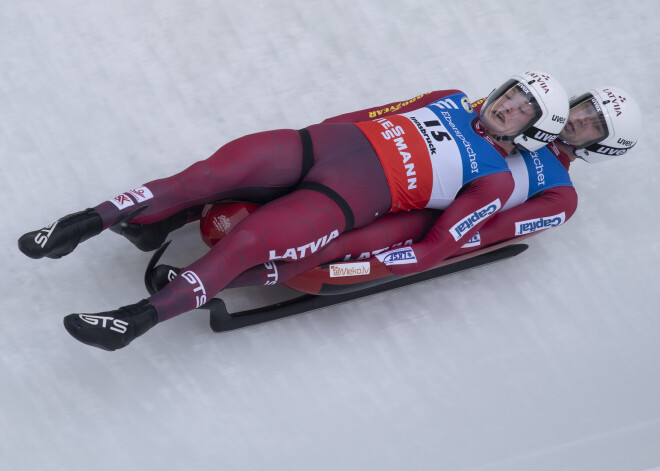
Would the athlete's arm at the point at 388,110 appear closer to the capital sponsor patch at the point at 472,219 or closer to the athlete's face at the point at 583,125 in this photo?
the athlete's face at the point at 583,125

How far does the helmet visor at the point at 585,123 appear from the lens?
3850mm

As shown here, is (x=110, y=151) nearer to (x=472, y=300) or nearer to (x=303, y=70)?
(x=303, y=70)

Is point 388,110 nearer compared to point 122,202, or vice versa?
point 122,202

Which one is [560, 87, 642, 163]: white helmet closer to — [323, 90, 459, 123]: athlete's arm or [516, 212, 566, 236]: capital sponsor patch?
[516, 212, 566, 236]: capital sponsor patch

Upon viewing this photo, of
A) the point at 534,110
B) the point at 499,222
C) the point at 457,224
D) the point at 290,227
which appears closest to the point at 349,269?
Answer: the point at 290,227

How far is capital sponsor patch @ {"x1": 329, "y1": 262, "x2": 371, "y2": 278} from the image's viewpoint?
3596 mm

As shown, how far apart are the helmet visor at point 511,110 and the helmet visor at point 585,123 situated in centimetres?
32

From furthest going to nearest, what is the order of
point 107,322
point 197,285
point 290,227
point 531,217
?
1. point 531,217
2. point 290,227
3. point 197,285
4. point 107,322

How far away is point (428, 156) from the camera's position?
3633 millimetres

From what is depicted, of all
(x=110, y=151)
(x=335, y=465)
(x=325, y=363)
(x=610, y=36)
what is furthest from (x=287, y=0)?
(x=335, y=465)

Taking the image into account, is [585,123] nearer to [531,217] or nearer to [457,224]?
[531,217]

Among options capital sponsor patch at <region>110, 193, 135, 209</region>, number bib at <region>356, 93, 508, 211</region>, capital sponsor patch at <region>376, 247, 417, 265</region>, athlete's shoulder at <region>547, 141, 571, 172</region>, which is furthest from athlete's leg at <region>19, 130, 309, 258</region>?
athlete's shoulder at <region>547, 141, 571, 172</region>

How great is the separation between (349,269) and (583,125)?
4.14 ft

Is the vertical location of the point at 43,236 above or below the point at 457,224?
above
